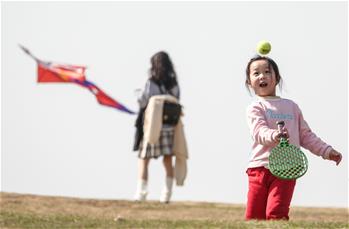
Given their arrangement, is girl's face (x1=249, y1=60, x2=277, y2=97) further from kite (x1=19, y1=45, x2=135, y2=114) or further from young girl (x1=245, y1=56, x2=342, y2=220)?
kite (x1=19, y1=45, x2=135, y2=114)

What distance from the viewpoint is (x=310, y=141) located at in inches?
315

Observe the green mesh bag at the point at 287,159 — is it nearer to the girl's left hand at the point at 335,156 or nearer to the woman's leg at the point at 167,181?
the girl's left hand at the point at 335,156

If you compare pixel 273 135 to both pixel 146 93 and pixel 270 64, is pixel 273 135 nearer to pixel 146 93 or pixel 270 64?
pixel 270 64

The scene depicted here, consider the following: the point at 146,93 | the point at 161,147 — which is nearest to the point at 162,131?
the point at 161,147

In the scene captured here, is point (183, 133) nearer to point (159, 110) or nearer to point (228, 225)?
point (159, 110)

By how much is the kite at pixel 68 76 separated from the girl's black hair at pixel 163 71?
6.12ft

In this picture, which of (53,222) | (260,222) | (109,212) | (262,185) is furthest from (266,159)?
(109,212)

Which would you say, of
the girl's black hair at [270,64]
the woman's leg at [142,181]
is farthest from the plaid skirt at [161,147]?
the girl's black hair at [270,64]

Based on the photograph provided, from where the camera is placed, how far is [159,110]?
45.3 feet

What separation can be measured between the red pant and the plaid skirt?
5.97 metres

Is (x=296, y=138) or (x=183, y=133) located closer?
(x=296, y=138)

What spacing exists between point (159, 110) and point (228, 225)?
6607 millimetres

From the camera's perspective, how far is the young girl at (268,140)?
7758mm

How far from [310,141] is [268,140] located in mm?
526
